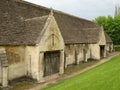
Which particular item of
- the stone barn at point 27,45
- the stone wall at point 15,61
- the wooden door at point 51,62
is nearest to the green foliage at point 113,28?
the stone barn at point 27,45

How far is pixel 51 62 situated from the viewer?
21047 millimetres

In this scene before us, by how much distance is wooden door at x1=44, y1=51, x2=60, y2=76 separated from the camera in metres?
20.3

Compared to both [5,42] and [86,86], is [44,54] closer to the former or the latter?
[5,42]

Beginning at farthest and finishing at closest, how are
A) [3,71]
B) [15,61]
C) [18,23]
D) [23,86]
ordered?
[18,23], [15,61], [23,86], [3,71]

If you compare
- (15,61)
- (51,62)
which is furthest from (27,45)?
(51,62)

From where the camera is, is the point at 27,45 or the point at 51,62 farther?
the point at 51,62

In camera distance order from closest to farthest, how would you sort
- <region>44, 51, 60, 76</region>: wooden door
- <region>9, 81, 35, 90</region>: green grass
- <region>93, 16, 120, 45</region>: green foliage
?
<region>9, 81, 35, 90</region>: green grass, <region>44, 51, 60, 76</region>: wooden door, <region>93, 16, 120, 45</region>: green foliage

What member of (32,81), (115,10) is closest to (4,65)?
(32,81)

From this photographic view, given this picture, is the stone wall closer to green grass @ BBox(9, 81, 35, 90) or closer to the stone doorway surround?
green grass @ BBox(9, 81, 35, 90)

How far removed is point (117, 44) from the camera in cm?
6191

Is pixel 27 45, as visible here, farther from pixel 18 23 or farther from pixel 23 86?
pixel 23 86

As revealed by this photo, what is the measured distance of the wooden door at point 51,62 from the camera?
20337 mm

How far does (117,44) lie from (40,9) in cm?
3976

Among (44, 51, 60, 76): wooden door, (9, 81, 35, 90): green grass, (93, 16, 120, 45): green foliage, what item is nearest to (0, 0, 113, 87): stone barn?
(44, 51, 60, 76): wooden door
